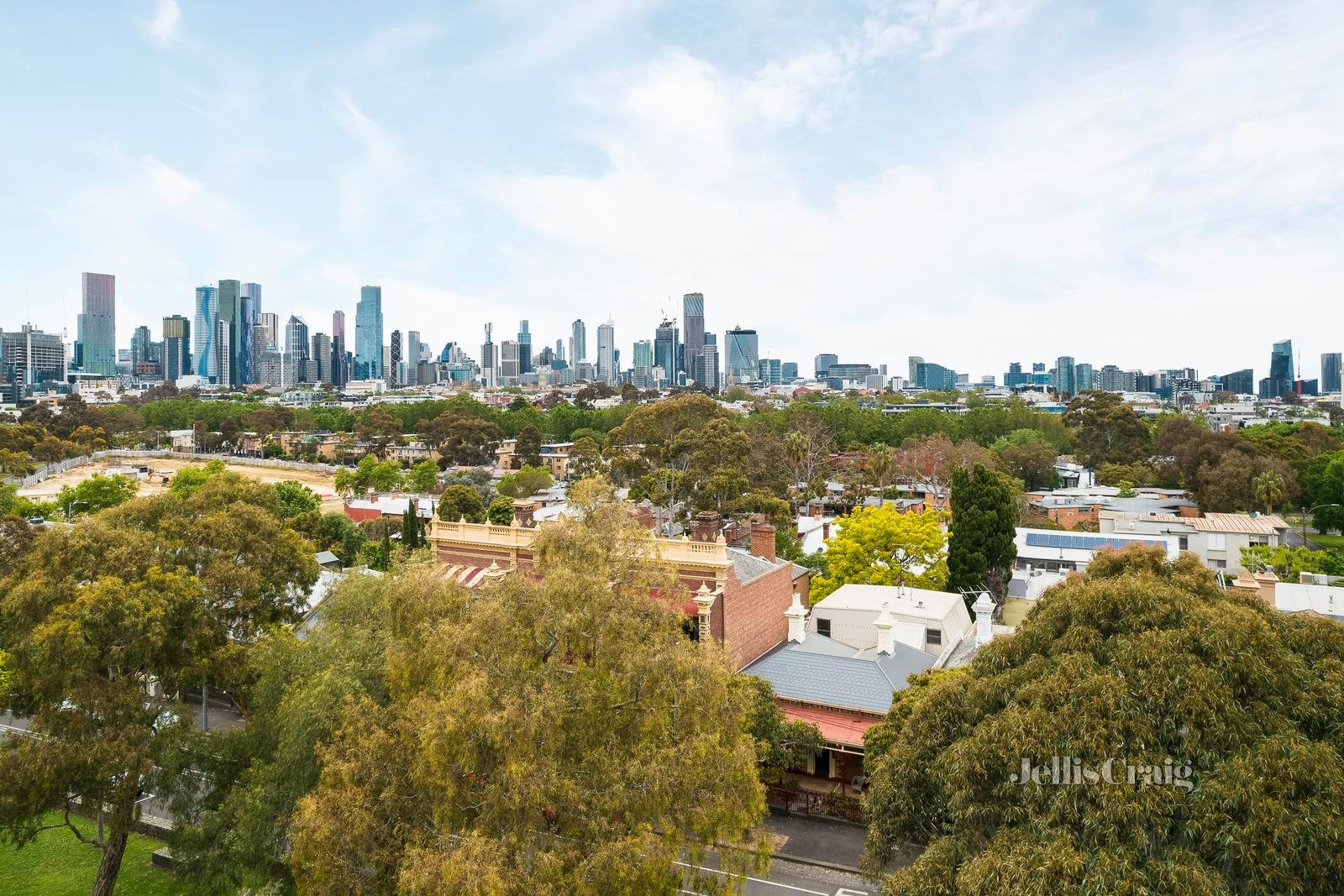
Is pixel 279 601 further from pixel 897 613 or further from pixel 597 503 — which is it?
pixel 897 613

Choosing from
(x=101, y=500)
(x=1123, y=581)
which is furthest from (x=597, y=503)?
(x=101, y=500)

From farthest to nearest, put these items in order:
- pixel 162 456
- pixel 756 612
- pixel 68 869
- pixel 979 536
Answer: pixel 162 456, pixel 979 536, pixel 756 612, pixel 68 869

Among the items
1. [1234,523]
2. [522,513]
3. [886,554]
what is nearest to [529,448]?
[886,554]

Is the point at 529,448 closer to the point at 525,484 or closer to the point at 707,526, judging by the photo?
the point at 525,484

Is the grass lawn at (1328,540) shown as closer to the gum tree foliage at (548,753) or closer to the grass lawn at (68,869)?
the gum tree foliage at (548,753)

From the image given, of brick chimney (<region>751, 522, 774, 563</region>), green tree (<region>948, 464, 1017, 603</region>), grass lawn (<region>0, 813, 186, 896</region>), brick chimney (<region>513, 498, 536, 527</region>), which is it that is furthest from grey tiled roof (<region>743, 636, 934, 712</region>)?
grass lawn (<region>0, 813, 186, 896</region>)

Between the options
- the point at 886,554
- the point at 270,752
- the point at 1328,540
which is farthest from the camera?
the point at 1328,540
